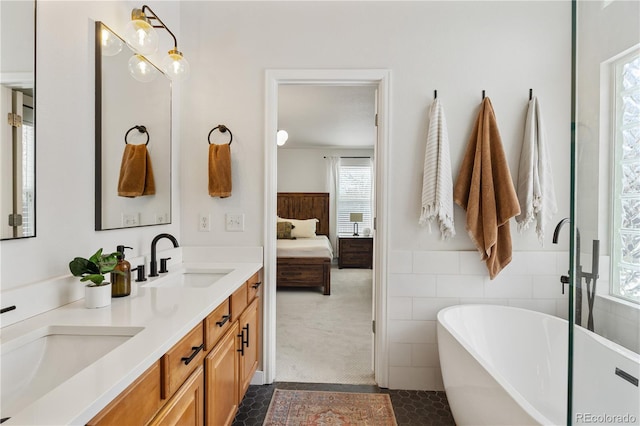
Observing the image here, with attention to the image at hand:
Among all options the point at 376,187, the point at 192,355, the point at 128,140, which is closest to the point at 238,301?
the point at 192,355

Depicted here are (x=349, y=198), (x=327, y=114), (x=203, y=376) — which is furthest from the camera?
(x=349, y=198)

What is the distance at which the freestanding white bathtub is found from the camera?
2.37 ft

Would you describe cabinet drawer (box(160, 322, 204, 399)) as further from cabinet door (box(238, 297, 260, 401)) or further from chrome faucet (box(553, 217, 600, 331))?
chrome faucet (box(553, 217, 600, 331))

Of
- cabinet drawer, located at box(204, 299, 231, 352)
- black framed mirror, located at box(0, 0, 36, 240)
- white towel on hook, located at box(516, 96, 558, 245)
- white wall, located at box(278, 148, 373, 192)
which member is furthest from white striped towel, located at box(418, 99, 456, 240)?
white wall, located at box(278, 148, 373, 192)

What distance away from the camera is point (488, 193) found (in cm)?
199

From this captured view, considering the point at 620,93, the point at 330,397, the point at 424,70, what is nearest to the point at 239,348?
the point at 330,397

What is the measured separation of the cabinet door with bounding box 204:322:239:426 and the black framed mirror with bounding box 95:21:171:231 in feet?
2.59

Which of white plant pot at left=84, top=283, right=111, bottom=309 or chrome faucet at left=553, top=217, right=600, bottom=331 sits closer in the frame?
chrome faucet at left=553, top=217, right=600, bottom=331

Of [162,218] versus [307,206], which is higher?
[307,206]

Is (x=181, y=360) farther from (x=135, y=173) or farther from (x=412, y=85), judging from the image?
(x=412, y=85)

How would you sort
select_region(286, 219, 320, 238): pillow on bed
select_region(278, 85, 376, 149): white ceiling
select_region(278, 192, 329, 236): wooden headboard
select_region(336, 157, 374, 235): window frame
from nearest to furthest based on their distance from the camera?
select_region(278, 85, 376, 149): white ceiling → select_region(286, 219, 320, 238): pillow on bed → select_region(278, 192, 329, 236): wooden headboard → select_region(336, 157, 374, 235): window frame

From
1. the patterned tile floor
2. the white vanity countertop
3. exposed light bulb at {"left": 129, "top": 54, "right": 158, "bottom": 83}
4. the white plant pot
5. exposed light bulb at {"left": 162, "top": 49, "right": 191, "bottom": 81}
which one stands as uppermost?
exposed light bulb at {"left": 162, "top": 49, "right": 191, "bottom": 81}

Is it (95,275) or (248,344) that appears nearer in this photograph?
(95,275)

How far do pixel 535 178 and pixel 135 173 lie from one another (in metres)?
2.39
